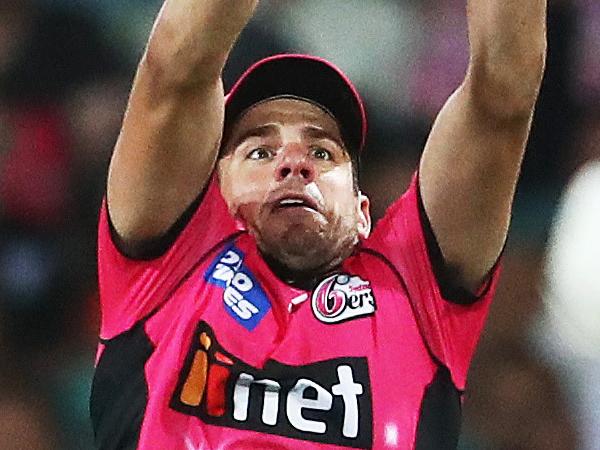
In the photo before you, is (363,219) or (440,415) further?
(363,219)

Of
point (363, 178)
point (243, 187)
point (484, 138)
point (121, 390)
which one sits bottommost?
point (363, 178)

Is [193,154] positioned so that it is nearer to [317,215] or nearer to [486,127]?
[317,215]

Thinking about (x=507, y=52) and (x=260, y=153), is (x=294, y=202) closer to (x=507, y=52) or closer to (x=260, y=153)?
(x=260, y=153)

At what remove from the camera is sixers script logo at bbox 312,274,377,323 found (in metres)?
1.31

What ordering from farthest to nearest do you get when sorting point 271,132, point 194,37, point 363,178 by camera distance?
point 363,178 < point 271,132 < point 194,37

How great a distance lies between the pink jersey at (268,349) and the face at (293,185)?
37 mm

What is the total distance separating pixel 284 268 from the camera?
139 cm

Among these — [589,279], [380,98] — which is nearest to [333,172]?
[589,279]

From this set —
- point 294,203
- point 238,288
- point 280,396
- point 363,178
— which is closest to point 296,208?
point 294,203

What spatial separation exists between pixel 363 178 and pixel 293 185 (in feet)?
3.29

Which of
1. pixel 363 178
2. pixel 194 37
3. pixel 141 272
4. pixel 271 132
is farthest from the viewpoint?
pixel 363 178

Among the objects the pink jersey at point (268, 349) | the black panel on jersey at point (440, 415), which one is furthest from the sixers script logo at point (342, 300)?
the black panel on jersey at point (440, 415)

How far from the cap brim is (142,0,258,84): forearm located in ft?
0.70

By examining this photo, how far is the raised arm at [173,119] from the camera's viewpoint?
1201 mm
